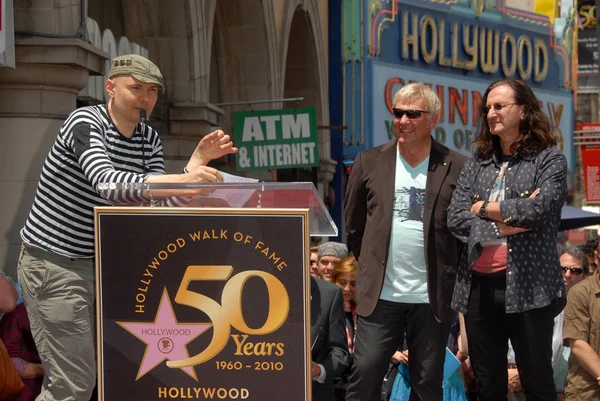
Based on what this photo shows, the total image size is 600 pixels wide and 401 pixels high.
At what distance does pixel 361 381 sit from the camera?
5.67 metres

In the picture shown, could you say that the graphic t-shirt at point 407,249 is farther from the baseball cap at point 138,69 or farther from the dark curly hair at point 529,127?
the baseball cap at point 138,69

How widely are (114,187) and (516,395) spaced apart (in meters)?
4.58

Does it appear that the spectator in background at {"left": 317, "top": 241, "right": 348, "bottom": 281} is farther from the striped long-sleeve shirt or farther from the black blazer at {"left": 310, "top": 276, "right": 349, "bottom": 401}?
the striped long-sleeve shirt

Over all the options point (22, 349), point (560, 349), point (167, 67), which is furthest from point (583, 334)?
point (167, 67)

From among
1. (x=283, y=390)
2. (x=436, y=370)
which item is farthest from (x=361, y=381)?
(x=283, y=390)

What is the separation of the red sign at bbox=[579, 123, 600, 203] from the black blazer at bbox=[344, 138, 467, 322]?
15476 millimetres

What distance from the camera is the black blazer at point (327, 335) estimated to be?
672cm

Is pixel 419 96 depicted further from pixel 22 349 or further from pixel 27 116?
pixel 27 116

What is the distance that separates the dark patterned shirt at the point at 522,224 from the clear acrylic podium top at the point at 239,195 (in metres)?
1.19

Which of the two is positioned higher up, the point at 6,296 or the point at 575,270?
the point at 6,296

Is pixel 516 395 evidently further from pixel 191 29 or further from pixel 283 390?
pixel 191 29

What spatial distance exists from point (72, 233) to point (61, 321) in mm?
374

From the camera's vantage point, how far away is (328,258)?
32.2ft

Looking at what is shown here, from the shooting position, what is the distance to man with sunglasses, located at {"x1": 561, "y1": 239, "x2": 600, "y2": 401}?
714cm
